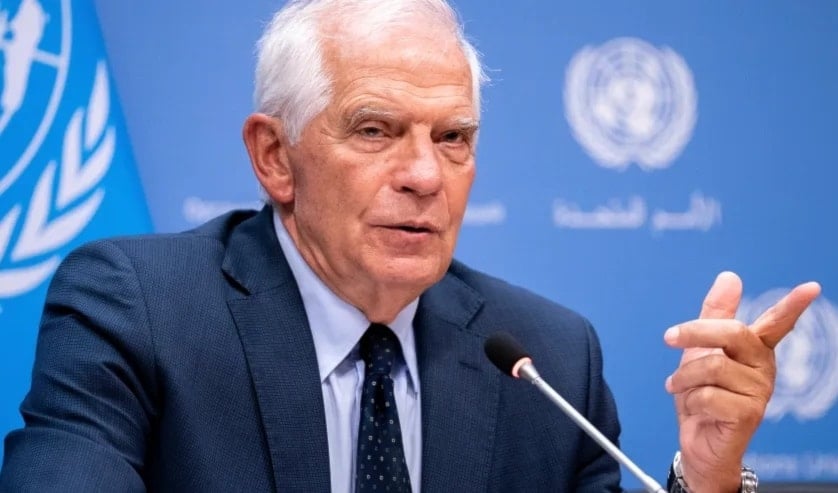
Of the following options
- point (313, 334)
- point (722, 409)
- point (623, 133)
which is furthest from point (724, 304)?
point (623, 133)

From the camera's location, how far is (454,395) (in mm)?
2777

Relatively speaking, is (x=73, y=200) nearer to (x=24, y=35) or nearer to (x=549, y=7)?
(x=24, y=35)

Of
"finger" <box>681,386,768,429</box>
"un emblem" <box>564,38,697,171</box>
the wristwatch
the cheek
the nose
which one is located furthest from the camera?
"un emblem" <box>564,38,697,171</box>

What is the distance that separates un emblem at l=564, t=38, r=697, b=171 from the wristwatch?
1247 mm

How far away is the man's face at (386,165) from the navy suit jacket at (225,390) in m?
0.17

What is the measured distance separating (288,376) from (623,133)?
1.48m

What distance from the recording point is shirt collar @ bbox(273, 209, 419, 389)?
2693 millimetres

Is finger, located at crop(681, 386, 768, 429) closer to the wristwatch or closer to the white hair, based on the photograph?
the wristwatch

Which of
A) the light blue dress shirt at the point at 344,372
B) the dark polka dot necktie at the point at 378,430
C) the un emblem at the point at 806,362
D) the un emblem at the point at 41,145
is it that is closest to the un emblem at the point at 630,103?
the un emblem at the point at 806,362

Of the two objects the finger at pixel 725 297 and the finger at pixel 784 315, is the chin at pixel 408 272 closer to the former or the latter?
the finger at pixel 725 297

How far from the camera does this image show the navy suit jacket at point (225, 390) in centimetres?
237

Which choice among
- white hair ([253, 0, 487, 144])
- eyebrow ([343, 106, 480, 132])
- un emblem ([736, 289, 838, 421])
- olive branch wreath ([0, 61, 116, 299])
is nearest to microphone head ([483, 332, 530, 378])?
eyebrow ([343, 106, 480, 132])

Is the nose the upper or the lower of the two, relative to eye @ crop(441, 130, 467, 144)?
lower

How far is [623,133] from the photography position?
365 cm
